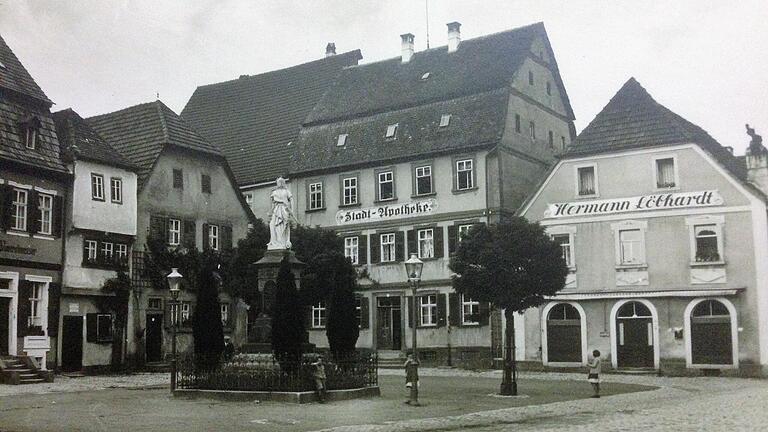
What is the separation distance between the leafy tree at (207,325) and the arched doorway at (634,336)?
61.6ft

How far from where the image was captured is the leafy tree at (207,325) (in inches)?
934

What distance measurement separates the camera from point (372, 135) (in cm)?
4719

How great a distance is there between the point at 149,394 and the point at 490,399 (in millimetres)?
9174

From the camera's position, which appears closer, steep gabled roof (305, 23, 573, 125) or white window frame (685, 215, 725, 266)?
white window frame (685, 215, 725, 266)

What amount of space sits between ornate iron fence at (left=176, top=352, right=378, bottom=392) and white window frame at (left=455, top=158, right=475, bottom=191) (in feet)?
65.2

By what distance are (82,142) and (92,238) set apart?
3.92 m

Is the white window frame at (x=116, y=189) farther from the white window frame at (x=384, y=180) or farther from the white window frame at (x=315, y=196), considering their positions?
the white window frame at (x=384, y=180)

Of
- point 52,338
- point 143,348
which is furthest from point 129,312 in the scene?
point 52,338

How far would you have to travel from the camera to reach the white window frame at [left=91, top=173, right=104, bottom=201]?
122 ft

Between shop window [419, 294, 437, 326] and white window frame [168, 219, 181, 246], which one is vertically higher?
white window frame [168, 219, 181, 246]

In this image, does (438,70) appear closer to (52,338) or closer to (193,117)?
(193,117)

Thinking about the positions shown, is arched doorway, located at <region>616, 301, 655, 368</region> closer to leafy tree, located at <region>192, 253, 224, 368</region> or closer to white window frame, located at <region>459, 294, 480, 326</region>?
white window frame, located at <region>459, 294, 480, 326</region>

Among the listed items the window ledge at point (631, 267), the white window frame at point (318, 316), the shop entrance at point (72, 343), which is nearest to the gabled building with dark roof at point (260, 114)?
the white window frame at point (318, 316)

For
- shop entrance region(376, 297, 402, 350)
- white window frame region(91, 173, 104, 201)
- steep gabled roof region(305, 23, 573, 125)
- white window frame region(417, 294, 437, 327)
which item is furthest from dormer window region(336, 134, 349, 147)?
white window frame region(91, 173, 104, 201)
